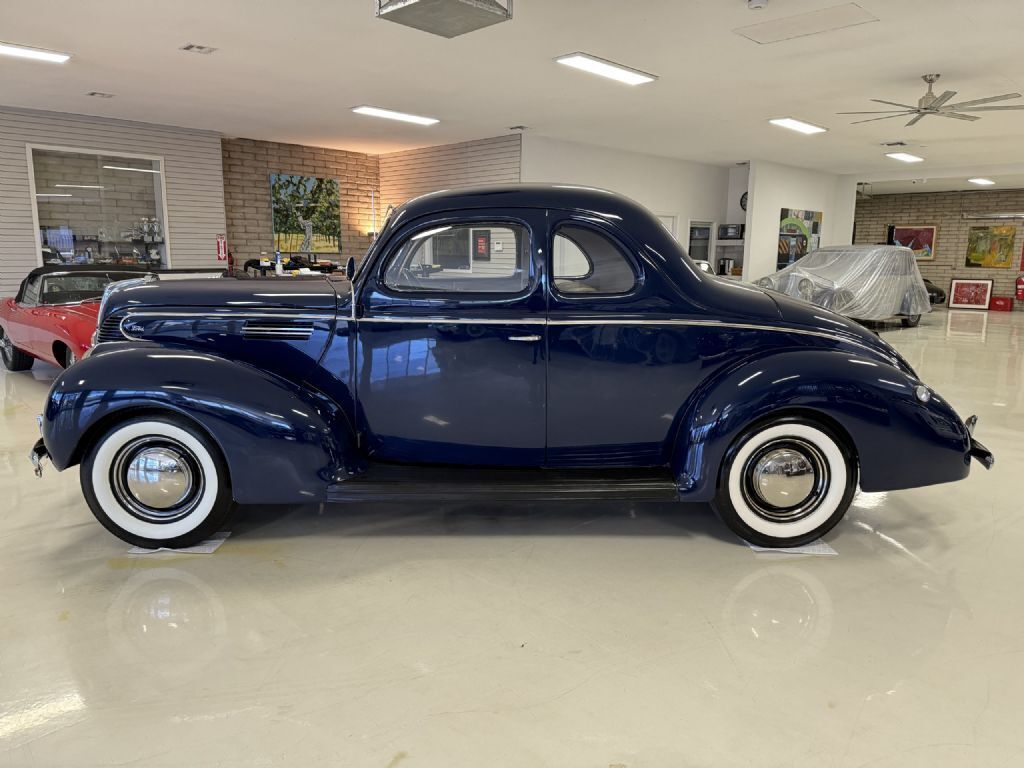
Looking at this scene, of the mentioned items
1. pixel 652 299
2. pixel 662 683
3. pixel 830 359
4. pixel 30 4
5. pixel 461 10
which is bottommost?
pixel 662 683

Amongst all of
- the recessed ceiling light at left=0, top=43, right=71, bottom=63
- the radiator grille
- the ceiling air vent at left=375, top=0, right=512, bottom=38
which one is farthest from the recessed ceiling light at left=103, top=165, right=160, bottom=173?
the radiator grille

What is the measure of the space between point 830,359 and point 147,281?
3.40 metres

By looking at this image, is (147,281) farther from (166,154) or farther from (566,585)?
(166,154)

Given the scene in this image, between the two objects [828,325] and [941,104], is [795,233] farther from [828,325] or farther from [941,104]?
[828,325]

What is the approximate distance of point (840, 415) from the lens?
3055 mm

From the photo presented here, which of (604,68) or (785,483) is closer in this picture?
(785,483)

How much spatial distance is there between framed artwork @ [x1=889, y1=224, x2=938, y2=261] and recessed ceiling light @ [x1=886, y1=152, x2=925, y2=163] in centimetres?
683

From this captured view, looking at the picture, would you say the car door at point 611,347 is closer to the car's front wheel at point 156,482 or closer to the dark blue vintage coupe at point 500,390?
the dark blue vintage coupe at point 500,390

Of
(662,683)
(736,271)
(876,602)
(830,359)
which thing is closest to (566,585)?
(662,683)

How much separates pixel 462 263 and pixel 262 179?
10.5m

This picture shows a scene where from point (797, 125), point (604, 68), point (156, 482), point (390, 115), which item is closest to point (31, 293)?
point (156, 482)

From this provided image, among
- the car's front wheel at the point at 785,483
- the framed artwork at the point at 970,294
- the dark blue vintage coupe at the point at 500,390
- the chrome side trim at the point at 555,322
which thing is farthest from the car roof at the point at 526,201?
the framed artwork at the point at 970,294

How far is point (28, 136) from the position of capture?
9.55 m

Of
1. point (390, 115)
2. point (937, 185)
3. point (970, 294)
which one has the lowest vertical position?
point (970, 294)
